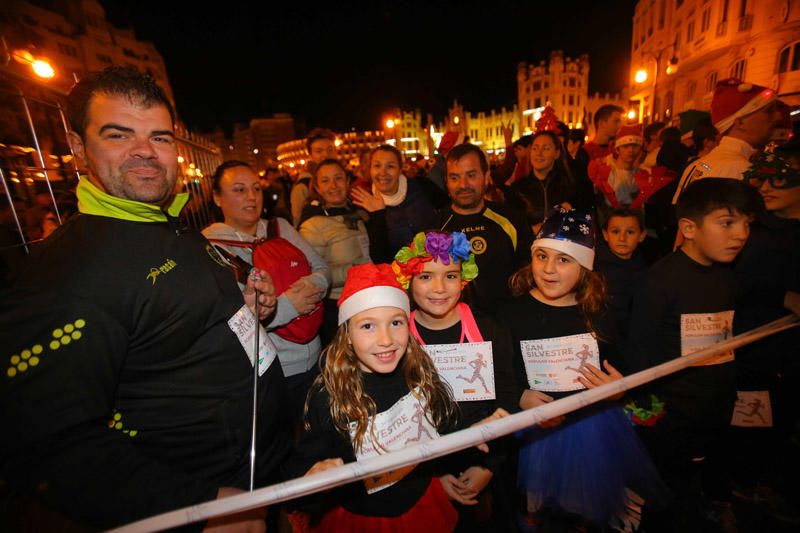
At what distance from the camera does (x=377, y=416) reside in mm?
1859

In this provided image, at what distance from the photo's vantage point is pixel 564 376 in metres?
2.24

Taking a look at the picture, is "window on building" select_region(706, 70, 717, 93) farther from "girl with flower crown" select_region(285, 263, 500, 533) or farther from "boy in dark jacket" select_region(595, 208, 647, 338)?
"girl with flower crown" select_region(285, 263, 500, 533)

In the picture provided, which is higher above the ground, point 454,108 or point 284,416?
point 454,108

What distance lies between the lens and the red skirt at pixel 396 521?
1860 mm

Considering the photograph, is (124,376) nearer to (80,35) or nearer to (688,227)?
(688,227)

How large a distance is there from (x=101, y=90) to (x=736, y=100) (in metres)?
5.17

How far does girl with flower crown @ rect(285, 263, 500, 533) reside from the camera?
1849mm

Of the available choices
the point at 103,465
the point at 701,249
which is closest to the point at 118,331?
the point at 103,465

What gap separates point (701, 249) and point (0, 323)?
3662mm

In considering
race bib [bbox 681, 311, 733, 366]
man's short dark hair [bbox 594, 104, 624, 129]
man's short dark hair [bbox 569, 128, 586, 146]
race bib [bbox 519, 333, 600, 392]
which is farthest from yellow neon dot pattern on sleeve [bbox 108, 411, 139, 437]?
man's short dark hair [bbox 594, 104, 624, 129]

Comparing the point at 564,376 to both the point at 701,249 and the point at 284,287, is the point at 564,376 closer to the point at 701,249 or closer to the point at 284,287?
the point at 701,249

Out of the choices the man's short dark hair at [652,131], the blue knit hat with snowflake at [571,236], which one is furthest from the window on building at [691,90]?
the blue knit hat with snowflake at [571,236]

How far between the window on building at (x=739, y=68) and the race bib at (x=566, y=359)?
66.3ft

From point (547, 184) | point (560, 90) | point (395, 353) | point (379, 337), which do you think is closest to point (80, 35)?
point (547, 184)
